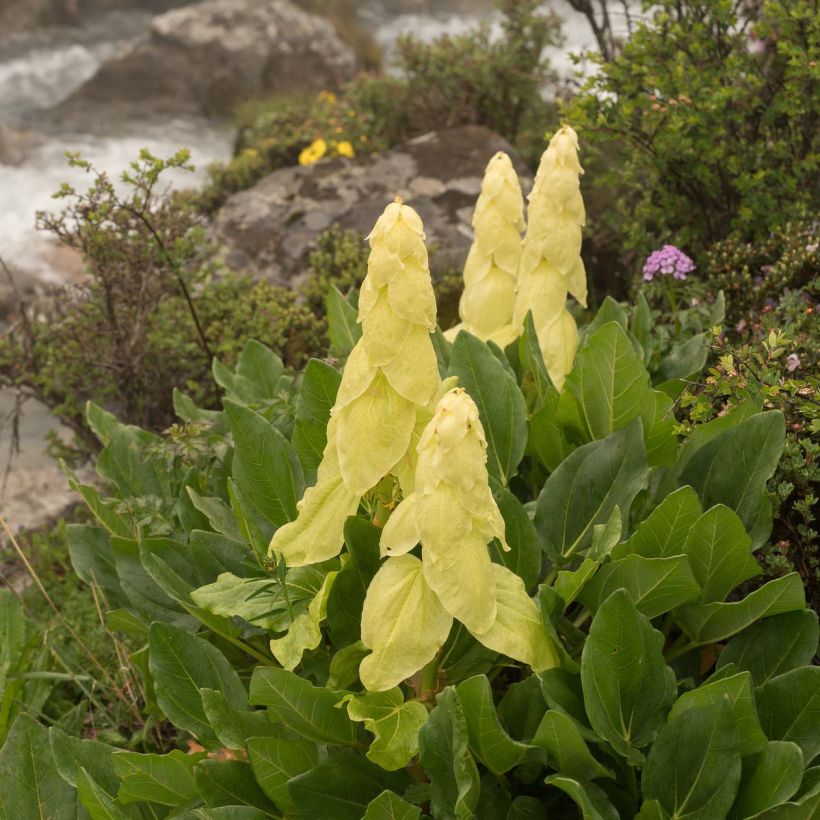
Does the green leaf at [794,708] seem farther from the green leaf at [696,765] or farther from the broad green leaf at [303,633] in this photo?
the broad green leaf at [303,633]

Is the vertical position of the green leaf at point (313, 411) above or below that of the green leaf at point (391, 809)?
above

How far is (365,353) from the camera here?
70.0 inches

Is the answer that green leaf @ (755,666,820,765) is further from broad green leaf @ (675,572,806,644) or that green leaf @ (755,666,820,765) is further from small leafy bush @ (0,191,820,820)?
broad green leaf @ (675,572,806,644)

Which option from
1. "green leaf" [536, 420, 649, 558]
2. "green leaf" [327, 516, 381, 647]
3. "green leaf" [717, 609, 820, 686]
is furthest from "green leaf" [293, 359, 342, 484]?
"green leaf" [717, 609, 820, 686]

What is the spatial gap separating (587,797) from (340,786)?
1.62 feet

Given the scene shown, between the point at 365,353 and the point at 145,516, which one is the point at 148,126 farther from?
the point at 365,353

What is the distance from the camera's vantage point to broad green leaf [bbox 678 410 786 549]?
2.21m

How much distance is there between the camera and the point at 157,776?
2.04 metres

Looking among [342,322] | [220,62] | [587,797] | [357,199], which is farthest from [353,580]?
[220,62]

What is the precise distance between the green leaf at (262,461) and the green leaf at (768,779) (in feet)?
3.69

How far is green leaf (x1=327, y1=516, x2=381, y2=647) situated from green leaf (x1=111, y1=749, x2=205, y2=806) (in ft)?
1.29

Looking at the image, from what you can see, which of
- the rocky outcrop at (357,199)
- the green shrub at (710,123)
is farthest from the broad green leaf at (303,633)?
Answer: the rocky outcrop at (357,199)

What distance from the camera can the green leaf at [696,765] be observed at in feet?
5.73

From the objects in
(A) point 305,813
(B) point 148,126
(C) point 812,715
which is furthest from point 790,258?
(B) point 148,126
